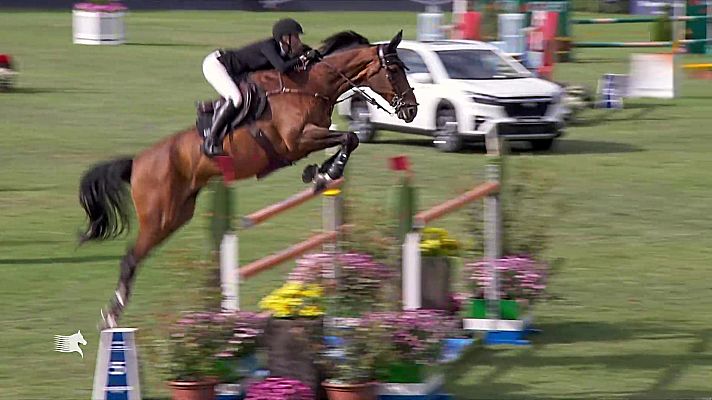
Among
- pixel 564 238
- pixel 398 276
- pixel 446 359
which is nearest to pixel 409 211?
pixel 398 276

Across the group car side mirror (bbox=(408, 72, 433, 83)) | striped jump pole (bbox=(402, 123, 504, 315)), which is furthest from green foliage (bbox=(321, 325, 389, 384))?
car side mirror (bbox=(408, 72, 433, 83))

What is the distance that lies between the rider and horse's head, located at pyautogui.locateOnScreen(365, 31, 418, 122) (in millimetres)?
438

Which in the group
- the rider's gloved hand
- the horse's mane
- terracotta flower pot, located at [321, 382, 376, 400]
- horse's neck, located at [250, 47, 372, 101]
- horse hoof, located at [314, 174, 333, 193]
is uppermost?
the horse's mane

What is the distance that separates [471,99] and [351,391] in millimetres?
13299

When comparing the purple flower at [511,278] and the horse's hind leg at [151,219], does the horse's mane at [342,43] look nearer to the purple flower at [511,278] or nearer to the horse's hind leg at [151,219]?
the horse's hind leg at [151,219]

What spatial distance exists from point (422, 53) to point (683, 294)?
1024 centimetres

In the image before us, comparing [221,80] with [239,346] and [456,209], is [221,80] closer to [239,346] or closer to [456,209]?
[456,209]

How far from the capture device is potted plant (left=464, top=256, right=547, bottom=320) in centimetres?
1015

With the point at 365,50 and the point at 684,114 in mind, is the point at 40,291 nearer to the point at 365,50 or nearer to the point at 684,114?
the point at 365,50

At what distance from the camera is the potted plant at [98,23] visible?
37.0m

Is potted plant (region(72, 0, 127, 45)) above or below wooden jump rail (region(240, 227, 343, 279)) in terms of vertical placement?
above

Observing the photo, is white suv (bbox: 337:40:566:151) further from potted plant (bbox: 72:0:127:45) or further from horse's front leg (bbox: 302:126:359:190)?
potted plant (bbox: 72:0:127:45)

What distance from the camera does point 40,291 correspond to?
11.9m

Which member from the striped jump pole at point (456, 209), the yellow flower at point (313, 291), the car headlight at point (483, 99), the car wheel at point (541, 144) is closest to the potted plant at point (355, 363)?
the yellow flower at point (313, 291)
